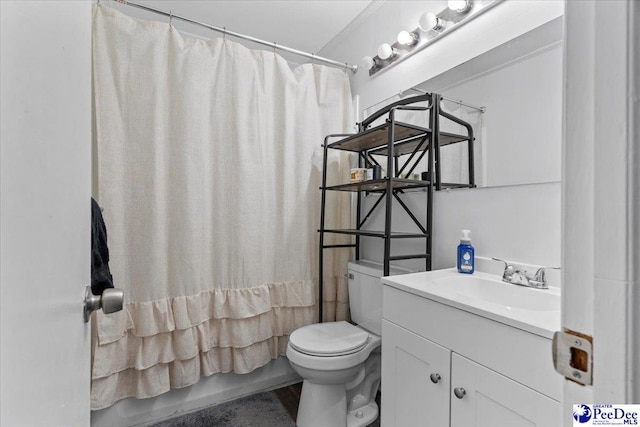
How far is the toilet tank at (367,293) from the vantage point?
5.38 feet

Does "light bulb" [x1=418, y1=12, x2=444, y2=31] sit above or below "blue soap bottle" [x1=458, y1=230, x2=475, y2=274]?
above

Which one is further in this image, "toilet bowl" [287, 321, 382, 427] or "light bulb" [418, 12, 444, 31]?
"light bulb" [418, 12, 444, 31]

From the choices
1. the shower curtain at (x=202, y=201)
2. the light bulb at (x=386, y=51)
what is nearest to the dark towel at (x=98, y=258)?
the shower curtain at (x=202, y=201)

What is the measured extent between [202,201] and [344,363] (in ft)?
3.54

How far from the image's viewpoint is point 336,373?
1384 mm

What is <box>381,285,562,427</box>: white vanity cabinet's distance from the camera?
29.0 inches

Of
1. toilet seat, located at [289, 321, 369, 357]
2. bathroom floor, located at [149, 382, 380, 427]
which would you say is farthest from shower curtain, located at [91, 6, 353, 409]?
toilet seat, located at [289, 321, 369, 357]

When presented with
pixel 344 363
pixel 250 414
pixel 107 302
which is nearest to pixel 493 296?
pixel 344 363

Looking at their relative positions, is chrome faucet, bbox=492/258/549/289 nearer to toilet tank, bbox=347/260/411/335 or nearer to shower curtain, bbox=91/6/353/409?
toilet tank, bbox=347/260/411/335

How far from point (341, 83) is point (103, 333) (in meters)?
1.94

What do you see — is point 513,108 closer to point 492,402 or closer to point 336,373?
point 492,402

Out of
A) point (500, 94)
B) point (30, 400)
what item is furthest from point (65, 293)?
point (500, 94)

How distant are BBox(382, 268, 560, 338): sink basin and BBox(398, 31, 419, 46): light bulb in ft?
4.02

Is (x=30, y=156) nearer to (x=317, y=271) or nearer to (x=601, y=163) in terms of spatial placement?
(x=601, y=163)
